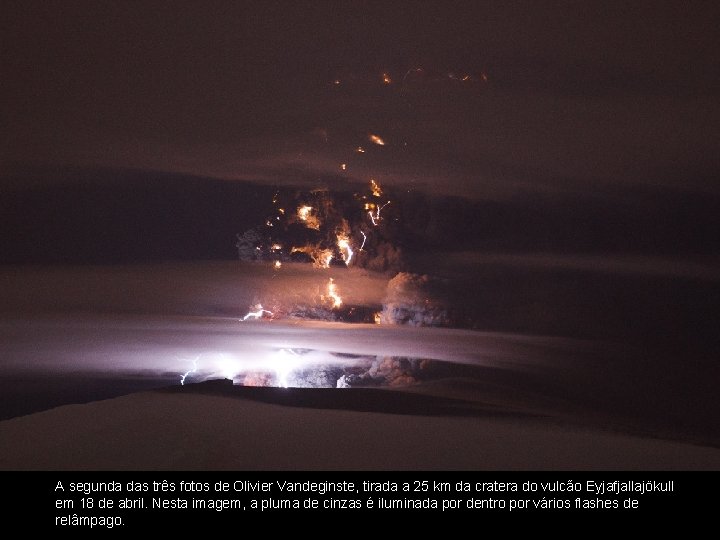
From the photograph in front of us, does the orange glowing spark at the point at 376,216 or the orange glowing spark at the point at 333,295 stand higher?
the orange glowing spark at the point at 376,216

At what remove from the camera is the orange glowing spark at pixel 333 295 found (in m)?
6.28

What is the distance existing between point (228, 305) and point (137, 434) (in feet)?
9.05

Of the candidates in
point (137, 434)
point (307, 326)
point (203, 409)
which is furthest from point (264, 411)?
point (307, 326)

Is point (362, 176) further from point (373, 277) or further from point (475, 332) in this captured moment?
point (475, 332)

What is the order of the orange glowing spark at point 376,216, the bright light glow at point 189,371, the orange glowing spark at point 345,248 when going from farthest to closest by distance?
the orange glowing spark at point 345,248 < the orange glowing spark at point 376,216 < the bright light glow at point 189,371

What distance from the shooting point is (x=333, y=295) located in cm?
640

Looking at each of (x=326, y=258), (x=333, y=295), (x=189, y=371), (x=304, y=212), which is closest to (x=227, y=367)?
(x=189, y=371)

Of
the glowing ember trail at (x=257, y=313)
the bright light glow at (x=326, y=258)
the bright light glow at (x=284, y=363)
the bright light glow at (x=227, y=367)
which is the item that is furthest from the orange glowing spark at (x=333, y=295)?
the bright light glow at (x=227, y=367)

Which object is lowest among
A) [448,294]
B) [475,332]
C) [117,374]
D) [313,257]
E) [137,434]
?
[137,434]

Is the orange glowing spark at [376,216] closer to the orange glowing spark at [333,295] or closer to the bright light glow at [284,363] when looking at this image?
the orange glowing spark at [333,295]

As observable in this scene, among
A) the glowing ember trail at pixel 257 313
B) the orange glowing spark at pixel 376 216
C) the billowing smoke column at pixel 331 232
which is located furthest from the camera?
the orange glowing spark at pixel 376 216

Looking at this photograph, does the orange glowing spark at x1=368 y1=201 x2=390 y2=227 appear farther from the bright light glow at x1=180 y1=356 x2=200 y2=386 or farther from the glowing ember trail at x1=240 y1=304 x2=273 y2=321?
the bright light glow at x1=180 y1=356 x2=200 y2=386

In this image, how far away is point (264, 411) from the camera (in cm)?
356

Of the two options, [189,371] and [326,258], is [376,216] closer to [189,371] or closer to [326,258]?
[326,258]
